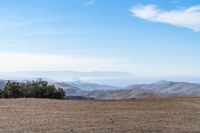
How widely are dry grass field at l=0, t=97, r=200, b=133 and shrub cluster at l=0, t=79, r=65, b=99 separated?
246 inches

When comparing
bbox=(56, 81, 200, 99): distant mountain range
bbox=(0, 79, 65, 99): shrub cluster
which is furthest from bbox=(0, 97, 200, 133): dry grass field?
bbox=(56, 81, 200, 99): distant mountain range

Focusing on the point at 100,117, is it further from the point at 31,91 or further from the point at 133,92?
the point at 133,92

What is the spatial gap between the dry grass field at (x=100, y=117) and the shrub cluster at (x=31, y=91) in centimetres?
625

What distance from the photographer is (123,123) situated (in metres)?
17.6

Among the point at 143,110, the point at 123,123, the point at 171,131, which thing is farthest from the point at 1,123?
the point at 143,110

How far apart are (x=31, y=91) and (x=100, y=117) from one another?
14.3 metres

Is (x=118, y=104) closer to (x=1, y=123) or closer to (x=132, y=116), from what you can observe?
(x=132, y=116)

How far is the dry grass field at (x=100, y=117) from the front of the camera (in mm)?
16266

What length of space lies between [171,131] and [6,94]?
64.0ft

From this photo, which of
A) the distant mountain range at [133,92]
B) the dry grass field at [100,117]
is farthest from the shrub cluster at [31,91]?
the distant mountain range at [133,92]

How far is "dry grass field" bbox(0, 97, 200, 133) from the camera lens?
16.3 meters

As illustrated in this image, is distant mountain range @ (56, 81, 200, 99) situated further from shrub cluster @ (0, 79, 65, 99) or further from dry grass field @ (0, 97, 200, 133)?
dry grass field @ (0, 97, 200, 133)

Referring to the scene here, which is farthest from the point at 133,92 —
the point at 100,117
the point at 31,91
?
the point at 100,117

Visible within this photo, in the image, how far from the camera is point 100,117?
1928cm
